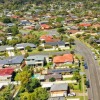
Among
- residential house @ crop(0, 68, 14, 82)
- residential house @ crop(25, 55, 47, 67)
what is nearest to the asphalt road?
residential house @ crop(25, 55, 47, 67)

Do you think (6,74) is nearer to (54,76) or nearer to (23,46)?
(54,76)

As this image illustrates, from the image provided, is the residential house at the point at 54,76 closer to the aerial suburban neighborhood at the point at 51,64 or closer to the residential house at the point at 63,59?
the aerial suburban neighborhood at the point at 51,64

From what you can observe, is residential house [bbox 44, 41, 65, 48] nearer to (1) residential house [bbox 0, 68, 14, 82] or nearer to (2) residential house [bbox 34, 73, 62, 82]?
(1) residential house [bbox 0, 68, 14, 82]

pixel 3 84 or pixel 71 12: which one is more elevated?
pixel 71 12

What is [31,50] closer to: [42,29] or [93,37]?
[93,37]

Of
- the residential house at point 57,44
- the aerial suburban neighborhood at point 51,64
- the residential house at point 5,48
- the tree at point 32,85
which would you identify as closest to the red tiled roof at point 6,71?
the aerial suburban neighborhood at point 51,64

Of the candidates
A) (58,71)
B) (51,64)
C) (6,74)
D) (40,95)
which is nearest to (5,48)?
(51,64)

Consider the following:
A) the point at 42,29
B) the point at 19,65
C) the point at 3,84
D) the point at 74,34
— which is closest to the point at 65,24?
the point at 42,29
